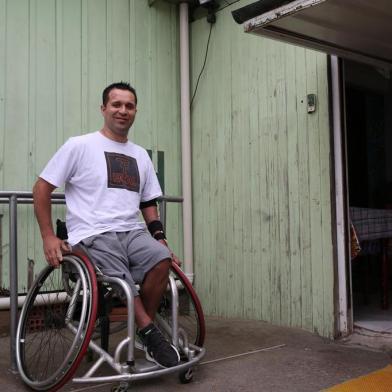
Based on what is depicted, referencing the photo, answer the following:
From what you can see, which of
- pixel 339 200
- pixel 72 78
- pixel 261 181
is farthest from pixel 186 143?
pixel 339 200

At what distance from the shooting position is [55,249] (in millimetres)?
2455

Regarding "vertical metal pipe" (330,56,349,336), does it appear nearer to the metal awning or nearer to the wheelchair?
the metal awning

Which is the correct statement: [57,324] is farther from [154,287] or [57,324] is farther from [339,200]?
[339,200]

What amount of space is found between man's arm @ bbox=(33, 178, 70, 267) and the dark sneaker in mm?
561

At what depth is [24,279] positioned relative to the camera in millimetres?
3654

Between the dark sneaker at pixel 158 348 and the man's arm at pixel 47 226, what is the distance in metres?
0.56

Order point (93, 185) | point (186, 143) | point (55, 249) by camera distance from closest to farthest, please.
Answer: point (55, 249) → point (93, 185) → point (186, 143)

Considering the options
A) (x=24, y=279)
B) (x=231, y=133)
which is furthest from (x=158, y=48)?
(x=24, y=279)

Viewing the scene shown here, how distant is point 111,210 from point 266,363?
49.6 inches

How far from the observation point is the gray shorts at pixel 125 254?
2.44 meters

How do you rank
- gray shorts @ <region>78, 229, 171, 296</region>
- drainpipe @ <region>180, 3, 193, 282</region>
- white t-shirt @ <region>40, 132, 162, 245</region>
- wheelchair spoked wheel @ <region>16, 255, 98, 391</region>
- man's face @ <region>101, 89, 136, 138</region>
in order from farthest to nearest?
drainpipe @ <region>180, 3, 193, 282</region>, man's face @ <region>101, 89, 136, 138</region>, white t-shirt @ <region>40, 132, 162, 245</region>, gray shorts @ <region>78, 229, 171, 296</region>, wheelchair spoked wheel @ <region>16, 255, 98, 391</region>

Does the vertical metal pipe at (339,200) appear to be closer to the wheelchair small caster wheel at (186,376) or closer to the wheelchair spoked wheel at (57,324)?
the wheelchair small caster wheel at (186,376)

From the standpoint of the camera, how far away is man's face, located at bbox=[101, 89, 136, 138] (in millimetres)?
2688

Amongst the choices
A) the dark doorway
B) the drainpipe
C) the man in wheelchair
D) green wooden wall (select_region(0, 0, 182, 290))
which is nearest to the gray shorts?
the man in wheelchair
